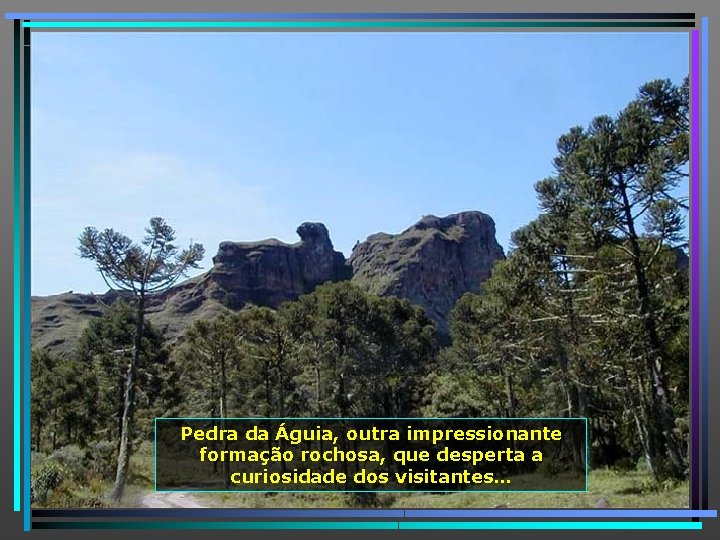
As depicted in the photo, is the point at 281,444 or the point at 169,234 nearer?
the point at 281,444

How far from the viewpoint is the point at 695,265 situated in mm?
9789

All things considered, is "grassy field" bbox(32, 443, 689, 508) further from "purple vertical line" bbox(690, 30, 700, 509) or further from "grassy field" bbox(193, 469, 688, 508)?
"purple vertical line" bbox(690, 30, 700, 509)

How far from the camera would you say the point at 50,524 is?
10.4m

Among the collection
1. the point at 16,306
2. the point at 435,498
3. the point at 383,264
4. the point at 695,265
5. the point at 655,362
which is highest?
the point at 383,264

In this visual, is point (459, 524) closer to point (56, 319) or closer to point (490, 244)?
point (56, 319)

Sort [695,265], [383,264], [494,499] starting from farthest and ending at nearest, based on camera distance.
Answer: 1. [383,264]
2. [494,499]
3. [695,265]

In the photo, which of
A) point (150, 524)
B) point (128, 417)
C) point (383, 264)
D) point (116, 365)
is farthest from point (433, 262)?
point (150, 524)

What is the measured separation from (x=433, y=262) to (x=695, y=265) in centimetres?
6825

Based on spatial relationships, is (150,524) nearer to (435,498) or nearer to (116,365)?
(435,498)

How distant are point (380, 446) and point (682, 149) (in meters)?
8.40

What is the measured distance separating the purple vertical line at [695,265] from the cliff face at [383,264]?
55.4m

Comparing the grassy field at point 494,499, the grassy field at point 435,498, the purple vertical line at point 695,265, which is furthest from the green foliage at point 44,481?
the purple vertical line at point 695,265

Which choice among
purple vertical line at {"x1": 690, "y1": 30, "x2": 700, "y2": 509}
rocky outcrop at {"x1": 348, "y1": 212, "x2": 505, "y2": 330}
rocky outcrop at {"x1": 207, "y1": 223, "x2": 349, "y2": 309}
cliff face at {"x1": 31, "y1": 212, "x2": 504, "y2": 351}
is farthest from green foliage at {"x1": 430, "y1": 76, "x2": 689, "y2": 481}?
rocky outcrop at {"x1": 207, "y1": 223, "x2": 349, "y2": 309}
